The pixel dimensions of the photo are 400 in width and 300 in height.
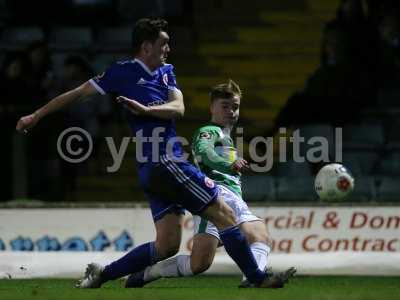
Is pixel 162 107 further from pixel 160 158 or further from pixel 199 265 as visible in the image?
pixel 199 265

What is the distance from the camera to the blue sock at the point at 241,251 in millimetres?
8930

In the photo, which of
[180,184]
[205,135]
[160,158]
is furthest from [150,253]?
[205,135]

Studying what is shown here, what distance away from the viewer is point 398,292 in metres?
9.25

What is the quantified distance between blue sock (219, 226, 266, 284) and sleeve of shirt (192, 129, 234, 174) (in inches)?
19.2

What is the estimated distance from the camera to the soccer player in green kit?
940cm

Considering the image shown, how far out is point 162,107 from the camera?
882cm

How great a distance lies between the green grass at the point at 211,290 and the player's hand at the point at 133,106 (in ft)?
3.96

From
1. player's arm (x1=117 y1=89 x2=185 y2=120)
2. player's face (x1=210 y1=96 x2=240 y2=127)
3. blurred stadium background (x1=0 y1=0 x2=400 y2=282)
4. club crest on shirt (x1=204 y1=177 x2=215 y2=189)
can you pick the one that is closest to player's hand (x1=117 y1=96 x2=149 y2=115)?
player's arm (x1=117 y1=89 x2=185 y2=120)

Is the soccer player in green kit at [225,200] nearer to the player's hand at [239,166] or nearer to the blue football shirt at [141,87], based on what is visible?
the player's hand at [239,166]

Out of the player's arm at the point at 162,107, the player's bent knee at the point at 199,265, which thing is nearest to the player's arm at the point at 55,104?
the player's arm at the point at 162,107

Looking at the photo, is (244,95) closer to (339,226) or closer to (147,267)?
(339,226)

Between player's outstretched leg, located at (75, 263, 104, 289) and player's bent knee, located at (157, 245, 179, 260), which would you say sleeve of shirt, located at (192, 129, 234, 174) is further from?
player's outstretched leg, located at (75, 263, 104, 289)

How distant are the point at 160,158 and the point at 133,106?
1.47 ft

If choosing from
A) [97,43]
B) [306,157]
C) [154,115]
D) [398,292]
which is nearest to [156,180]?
[154,115]
